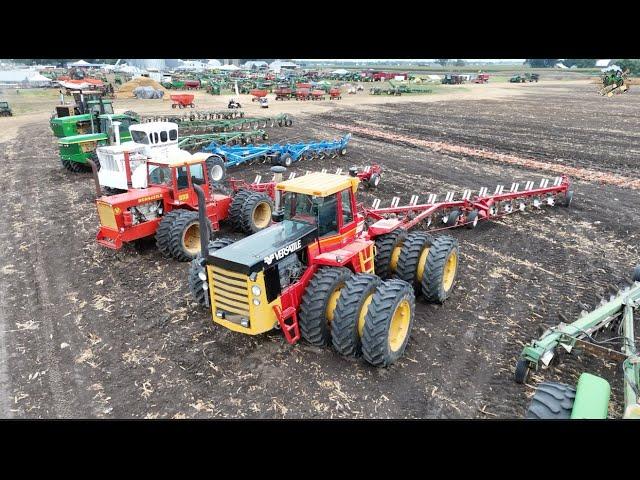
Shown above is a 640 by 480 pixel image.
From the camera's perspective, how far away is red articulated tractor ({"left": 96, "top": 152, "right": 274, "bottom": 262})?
8969 mm

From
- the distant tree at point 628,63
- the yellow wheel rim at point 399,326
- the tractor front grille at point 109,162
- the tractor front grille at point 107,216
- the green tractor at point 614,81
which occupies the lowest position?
the yellow wheel rim at point 399,326

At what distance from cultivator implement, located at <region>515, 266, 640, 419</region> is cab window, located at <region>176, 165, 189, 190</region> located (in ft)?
23.8

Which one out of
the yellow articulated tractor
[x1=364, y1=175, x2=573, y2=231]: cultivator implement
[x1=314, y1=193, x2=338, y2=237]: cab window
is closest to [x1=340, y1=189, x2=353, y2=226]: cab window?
the yellow articulated tractor

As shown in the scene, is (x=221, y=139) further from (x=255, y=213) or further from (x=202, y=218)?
(x=202, y=218)

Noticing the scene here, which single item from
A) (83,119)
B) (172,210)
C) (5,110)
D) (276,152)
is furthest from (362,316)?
(5,110)

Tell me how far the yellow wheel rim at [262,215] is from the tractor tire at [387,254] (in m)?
3.82

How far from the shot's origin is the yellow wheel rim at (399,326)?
6.21 m

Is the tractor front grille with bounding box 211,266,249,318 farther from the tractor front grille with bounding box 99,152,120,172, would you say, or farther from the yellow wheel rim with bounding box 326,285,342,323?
the tractor front grille with bounding box 99,152,120,172

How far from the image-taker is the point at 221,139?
65.6ft

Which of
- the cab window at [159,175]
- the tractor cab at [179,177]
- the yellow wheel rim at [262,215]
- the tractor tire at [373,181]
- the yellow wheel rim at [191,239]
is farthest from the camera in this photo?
the tractor tire at [373,181]

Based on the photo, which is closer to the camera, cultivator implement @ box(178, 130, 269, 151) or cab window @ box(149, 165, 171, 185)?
cab window @ box(149, 165, 171, 185)

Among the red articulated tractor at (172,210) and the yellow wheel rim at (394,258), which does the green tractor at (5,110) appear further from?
the yellow wheel rim at (394,258)

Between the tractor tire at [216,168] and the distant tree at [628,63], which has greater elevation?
the distant tree at [628,63]

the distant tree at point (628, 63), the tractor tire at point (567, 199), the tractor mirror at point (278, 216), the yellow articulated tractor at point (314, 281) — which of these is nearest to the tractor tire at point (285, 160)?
the tractor tire at point (567, 199)
